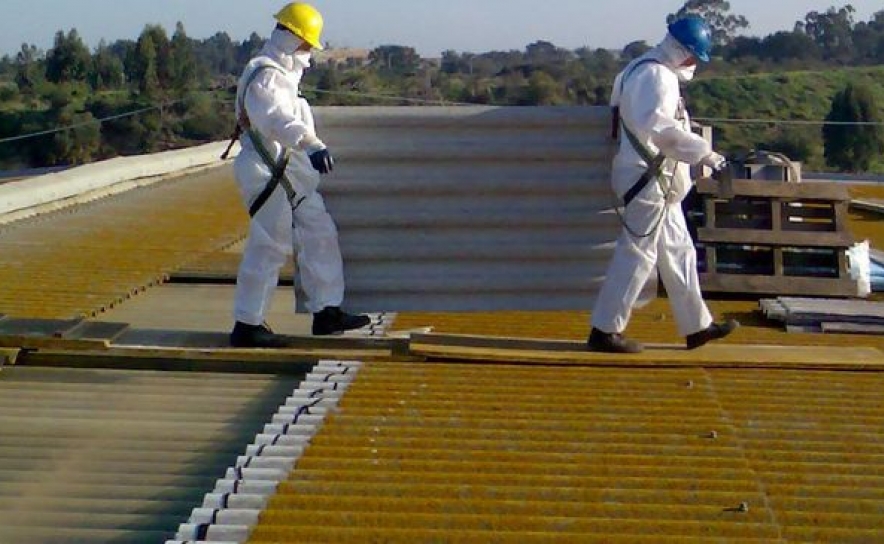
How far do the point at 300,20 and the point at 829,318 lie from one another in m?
3.41

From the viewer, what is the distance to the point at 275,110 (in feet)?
18.1

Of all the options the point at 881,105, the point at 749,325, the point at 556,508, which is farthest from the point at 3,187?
the point at 881,105

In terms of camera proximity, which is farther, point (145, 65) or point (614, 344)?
point (145, 65)

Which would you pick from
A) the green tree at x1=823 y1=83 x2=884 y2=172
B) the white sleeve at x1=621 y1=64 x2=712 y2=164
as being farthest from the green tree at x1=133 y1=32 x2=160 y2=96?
the white sleeve at x1=621 y1=64 x2=712 y2=164

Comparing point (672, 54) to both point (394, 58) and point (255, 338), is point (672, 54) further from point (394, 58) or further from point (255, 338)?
point (394, 58)

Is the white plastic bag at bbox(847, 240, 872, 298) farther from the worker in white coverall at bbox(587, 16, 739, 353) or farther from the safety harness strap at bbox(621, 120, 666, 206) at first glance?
the safety harness strap at bbox(621, 120, 666, 206)

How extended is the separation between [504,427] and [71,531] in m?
1.59

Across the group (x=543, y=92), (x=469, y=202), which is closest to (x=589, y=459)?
(x=469, y=202)

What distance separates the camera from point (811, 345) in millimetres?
6391

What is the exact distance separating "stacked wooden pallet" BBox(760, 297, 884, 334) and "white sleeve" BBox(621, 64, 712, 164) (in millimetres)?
1848

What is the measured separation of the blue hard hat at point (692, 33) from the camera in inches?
219

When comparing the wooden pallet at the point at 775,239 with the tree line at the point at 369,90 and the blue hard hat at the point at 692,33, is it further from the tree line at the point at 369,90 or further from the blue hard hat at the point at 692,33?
the tree line at the point at 369,90

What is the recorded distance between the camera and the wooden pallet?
25.3ft

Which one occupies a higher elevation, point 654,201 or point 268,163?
point 268,163
